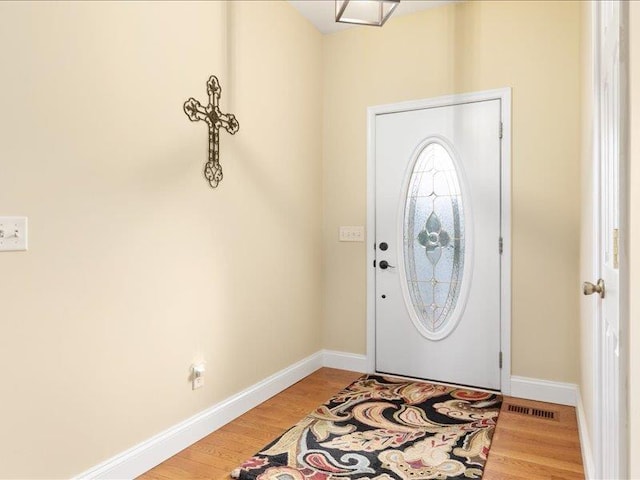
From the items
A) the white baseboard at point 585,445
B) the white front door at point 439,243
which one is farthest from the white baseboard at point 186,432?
the white baseboard at point 585,445

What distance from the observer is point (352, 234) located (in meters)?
3.71

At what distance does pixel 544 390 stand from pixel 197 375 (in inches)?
94.0

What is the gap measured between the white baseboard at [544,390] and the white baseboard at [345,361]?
117 cm

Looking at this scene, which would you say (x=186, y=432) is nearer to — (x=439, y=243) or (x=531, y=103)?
(x=439, y=243)

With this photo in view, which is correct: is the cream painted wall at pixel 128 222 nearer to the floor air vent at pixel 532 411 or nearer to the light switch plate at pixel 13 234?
the light switch plate at pixel 13 234

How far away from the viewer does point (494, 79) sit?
3148mm

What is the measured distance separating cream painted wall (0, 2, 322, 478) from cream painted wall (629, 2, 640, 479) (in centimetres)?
192

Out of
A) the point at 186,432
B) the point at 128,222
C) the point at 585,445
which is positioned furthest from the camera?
the point at 186,432

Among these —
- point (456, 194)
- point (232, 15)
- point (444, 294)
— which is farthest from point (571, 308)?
point (232, 15)

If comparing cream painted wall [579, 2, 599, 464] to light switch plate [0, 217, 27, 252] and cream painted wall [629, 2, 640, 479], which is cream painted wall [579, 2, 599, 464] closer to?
cream painted wall [629, 2, 640, 479]

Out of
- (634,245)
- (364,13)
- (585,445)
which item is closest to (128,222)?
(364,13)

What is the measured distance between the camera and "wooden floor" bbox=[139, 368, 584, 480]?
2109mm

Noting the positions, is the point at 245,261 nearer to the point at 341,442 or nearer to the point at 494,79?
the point at 341,442

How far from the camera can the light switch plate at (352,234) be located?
12.0ft
